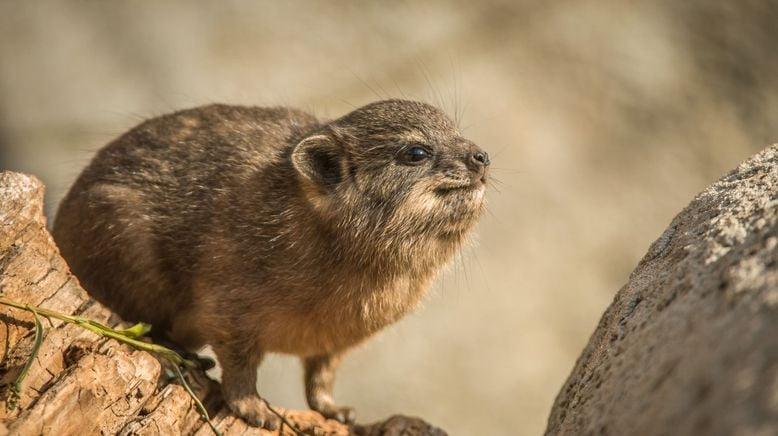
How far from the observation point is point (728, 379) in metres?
2.70

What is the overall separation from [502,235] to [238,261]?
5273 millimetres

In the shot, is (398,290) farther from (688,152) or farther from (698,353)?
(688,152)

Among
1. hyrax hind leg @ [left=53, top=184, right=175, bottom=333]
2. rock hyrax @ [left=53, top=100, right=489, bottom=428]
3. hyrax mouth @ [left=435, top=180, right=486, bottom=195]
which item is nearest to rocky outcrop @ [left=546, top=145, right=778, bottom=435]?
hyrax mouth @ [left=435, top=180, right=486, bottom=195]

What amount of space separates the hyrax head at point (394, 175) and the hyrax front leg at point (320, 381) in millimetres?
1157

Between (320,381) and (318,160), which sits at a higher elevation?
(318,160)

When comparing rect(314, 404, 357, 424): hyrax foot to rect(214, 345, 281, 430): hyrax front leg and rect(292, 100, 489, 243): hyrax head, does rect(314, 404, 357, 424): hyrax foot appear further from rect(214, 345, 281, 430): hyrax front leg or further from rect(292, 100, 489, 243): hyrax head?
rect(292, 100, 489, 243): hyrax head

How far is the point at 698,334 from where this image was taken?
3.11 metres

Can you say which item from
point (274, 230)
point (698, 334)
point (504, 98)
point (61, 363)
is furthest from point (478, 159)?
point (504, 98)

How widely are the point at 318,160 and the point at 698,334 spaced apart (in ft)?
8.94

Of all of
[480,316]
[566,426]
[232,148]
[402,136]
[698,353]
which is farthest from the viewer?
[480,316]

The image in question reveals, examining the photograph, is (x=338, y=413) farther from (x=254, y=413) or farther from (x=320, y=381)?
(x=254, y=413)

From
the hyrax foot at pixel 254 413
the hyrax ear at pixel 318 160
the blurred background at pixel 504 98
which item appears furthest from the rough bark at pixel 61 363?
the blurred background at pixel 504 98

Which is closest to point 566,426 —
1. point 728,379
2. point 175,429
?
point 728,379

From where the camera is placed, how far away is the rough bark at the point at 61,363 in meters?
3.88
